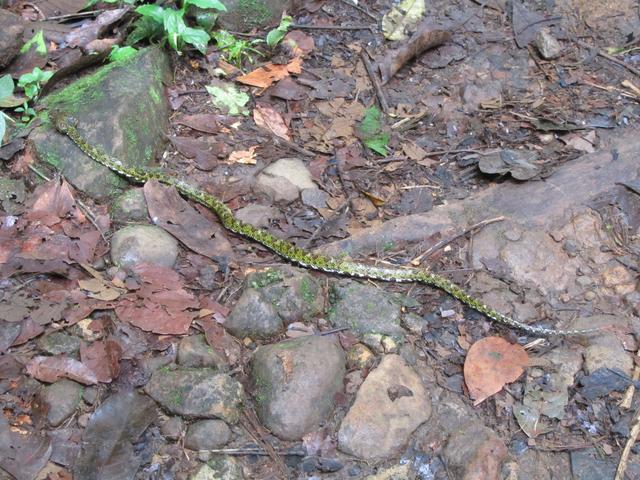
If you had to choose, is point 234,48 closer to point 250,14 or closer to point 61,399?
point 250,14

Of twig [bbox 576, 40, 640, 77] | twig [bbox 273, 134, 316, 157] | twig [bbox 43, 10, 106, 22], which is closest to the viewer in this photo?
twig [bbox 273, 134, 316, 157]

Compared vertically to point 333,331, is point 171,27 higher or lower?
higher

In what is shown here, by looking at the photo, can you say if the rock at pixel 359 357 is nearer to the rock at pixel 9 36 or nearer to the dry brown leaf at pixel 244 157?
the dry brown leaf at pixel 244 157

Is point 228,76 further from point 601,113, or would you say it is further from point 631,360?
point 631,360

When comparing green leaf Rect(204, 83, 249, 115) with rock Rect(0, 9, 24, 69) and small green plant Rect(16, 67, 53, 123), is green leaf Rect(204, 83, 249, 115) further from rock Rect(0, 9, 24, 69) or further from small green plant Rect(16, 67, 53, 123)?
rock Rect(0, 9, 24, 69)

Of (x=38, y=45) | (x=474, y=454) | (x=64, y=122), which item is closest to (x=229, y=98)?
(x=64, y=122)

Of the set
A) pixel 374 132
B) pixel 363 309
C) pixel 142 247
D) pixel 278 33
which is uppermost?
pixel 278 33

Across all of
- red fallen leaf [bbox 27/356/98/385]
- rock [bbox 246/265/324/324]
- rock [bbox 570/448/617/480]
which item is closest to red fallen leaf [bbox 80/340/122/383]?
red fallen leaf [bbox 27/356/98/385]
